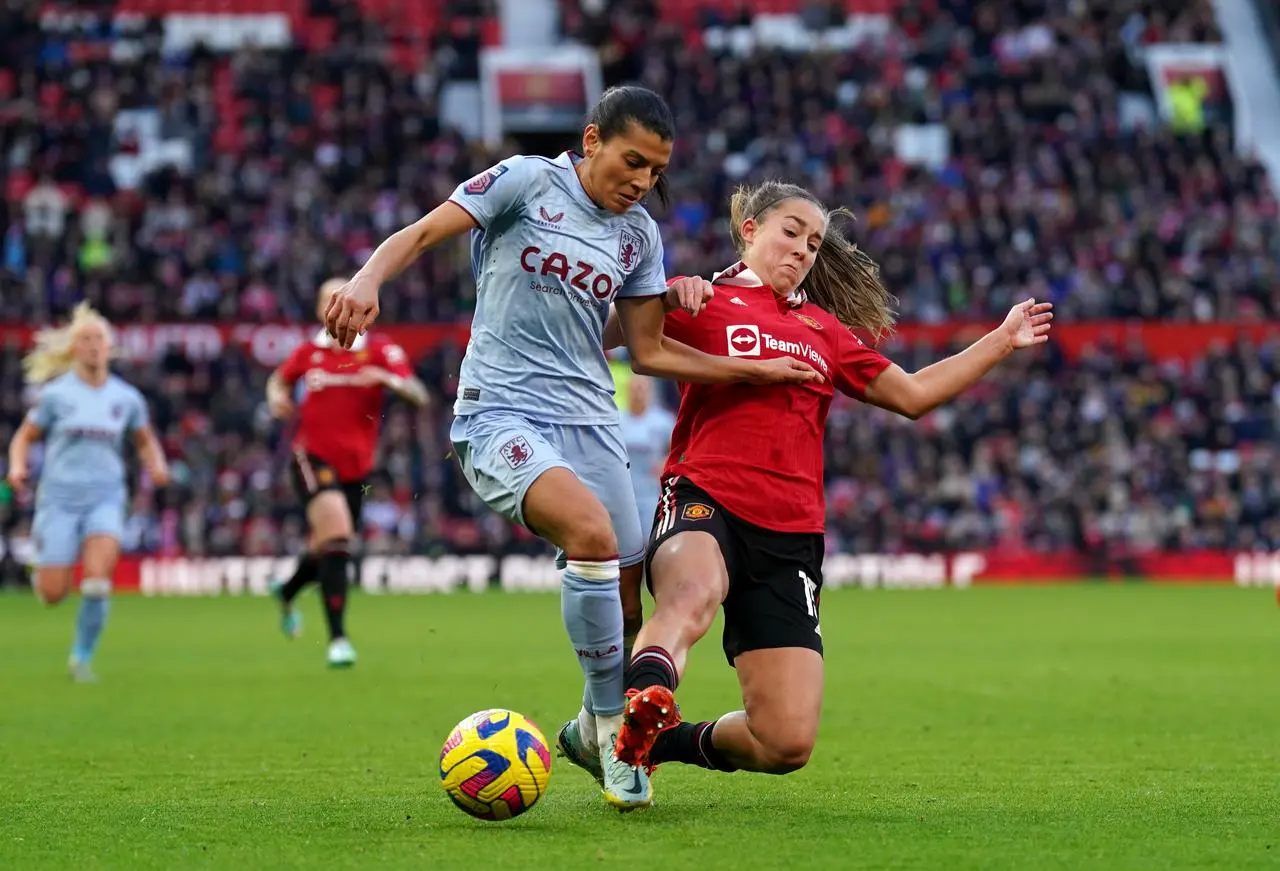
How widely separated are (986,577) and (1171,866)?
75.0ft

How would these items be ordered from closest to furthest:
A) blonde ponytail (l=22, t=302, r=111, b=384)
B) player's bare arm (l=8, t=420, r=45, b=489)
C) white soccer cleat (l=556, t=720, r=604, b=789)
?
white soccer cleat (l=556, t=720, r=604, b=789), player's bare arm (l=8, t=420, r=45, b=489), blonde ponytail (l=22, t=302, r=111, b=384)

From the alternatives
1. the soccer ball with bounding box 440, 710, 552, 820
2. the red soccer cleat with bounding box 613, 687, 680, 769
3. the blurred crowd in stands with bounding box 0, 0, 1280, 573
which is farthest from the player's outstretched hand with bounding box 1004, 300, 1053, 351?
the blurred crowd in stands with bounding box 0, 0, 1280, 573

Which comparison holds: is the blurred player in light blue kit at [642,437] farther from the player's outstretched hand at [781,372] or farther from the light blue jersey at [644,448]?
the player's outstretched hand at [781,372]

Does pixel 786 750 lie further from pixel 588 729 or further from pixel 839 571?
pixel 839 571

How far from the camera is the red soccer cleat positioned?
5609 millimetres

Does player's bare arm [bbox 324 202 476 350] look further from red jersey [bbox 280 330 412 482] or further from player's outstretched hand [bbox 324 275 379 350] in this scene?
red jersey [bbox 280 330 412 482]

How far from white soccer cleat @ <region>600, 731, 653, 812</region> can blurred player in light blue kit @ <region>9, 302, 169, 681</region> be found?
7284 millimetres

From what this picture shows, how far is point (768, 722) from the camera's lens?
21.5 ft

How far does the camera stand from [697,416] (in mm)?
7074

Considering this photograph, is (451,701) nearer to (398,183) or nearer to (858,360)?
(858,360)

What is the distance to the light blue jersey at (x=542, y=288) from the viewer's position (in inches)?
265

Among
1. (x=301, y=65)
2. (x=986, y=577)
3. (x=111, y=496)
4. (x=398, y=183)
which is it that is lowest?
(x=986, y=577)

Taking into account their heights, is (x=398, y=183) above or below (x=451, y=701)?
above

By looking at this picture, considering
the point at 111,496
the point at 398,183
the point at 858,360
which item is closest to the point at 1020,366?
the point at 398,183
